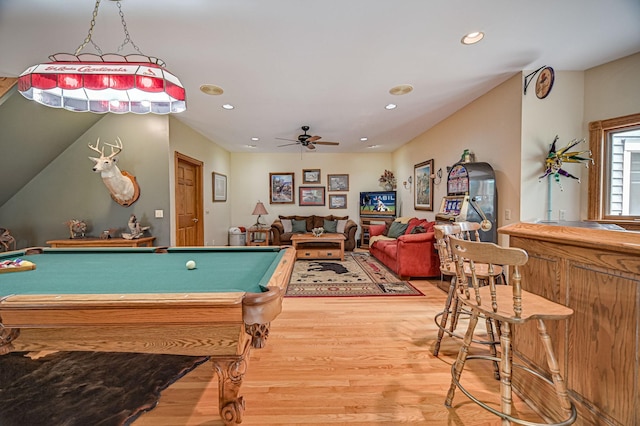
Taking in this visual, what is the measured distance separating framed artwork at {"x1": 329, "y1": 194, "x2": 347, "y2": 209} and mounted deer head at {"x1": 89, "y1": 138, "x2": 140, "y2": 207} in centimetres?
461

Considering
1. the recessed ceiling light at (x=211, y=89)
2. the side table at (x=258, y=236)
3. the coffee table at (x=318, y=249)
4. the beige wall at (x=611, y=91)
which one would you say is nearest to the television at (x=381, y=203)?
the coffee table at (x=318, y=249)

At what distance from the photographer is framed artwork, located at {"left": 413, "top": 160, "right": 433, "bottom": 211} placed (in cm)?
511

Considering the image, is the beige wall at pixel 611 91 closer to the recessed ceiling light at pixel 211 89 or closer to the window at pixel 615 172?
the window at pixel 615 172

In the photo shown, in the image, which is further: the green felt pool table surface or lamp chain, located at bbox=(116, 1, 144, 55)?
lamp chain, located at bbox=(116, 1, 144, 55)

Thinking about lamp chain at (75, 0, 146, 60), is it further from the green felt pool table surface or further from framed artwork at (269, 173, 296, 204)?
framed artwork at (269, 173, 296, 204)

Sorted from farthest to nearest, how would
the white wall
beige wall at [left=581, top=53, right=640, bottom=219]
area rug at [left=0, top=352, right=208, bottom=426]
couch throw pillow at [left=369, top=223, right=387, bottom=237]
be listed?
the white wall, couch throw pillow at [left=369, top=223, right=387, bottom=237], beige wall at [left=581, top=53, right=640, bottom=219], area rug at [left=0, top=352, right=208, bottom=426]

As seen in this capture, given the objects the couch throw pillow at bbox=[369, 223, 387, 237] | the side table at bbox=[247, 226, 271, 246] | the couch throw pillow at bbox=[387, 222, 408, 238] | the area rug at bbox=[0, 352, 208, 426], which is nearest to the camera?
the area rug at bbox=[0, 352, 208, 426]

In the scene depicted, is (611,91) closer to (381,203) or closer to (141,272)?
(381,203)

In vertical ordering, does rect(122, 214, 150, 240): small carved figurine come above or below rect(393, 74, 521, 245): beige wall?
below

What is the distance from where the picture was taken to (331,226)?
6.70m

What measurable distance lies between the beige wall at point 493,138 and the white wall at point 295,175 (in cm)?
256

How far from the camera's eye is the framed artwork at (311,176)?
7.23 m

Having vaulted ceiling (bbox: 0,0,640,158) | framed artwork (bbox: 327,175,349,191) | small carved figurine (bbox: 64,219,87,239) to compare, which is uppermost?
vaulted ceiling (bbox: 0,0,640,158)

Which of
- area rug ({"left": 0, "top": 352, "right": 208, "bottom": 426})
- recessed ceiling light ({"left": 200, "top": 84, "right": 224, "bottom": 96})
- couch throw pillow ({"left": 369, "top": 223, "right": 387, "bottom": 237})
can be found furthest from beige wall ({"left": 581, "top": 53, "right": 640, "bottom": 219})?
area rug ({"left": 0, "top": 352, "right": 208, "bottom": 426})
